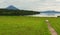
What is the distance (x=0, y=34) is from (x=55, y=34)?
7300 millimetres

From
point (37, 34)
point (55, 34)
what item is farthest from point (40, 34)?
point (55, 34)

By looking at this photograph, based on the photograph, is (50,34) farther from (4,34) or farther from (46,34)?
(4,34)

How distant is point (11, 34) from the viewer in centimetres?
2548

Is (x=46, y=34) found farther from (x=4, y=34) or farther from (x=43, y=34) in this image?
(x=4, y=34)

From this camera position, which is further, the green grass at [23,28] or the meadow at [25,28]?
the meadow at [25,28]

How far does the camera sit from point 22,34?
998 inches

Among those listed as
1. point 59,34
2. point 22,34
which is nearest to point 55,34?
point 59,34

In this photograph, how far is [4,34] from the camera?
25484 millimetres

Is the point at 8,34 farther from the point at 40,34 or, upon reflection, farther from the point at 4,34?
the point at 40,34

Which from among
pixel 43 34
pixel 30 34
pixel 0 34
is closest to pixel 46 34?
pixel 43 34

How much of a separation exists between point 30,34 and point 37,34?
941 millimetres

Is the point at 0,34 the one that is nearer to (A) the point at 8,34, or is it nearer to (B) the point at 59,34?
(A) the point at 8,34

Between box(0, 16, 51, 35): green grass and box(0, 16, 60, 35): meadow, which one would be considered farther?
box(0, 16, 60, 35): meadow

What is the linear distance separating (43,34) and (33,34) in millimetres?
1415
